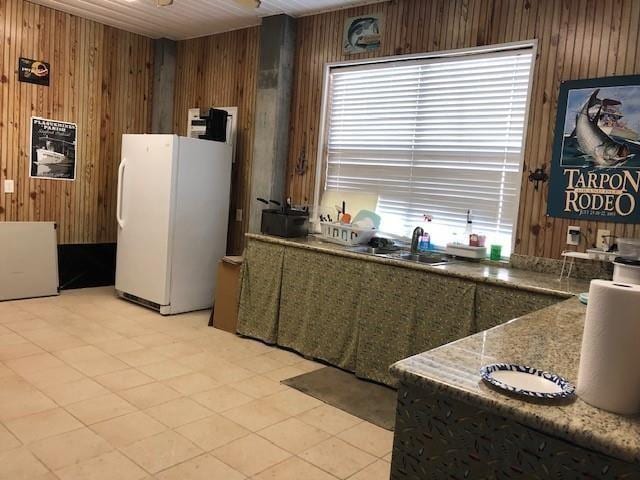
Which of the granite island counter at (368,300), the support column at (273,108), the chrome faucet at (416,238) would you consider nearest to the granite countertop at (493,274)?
the granite island counter at (368,300)

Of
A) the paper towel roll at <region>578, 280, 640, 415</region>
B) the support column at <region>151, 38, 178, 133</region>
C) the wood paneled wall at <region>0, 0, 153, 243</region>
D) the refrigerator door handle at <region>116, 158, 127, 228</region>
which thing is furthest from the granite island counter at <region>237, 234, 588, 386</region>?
the support column at <region>151, 38, 178, 133</region>

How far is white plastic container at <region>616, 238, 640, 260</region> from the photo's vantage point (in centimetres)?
303

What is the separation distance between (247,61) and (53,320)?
310cm

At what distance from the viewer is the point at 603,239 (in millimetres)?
3264

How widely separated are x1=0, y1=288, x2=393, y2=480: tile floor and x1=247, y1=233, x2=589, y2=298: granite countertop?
0.91 m

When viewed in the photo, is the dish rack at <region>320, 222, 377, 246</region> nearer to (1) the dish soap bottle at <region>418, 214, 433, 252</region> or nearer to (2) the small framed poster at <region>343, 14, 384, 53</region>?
(1) the dish soap bottle at <region>418, 214, 433, 252</region>

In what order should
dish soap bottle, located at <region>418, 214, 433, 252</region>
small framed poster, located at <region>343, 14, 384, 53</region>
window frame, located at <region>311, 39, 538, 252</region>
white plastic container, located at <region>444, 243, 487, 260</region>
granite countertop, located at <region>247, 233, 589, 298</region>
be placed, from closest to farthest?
1. granite countertop, located at <region>247, 233, 589, 298</region>
2. window frame, located at <region>311, 39, 538, 252</region>
3. white plastic container, located at <region>444, 243, 487, 260</region>
4. dish soap bottle, located at <region>418, 214, 433, 252</region>
5. small framed poster, located at <region>343, 14, 384, 53</region>

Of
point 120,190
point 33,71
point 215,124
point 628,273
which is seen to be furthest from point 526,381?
point 33,71

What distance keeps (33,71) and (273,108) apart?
8.09 ft

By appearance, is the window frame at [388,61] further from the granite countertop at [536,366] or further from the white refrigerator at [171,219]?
the granite countertop at [536,366]

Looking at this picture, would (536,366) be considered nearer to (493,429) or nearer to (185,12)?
(493,429)

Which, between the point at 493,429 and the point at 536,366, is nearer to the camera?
the point at 493,429

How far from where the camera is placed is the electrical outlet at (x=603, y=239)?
3.24 meters

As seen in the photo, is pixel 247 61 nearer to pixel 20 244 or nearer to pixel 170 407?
pixel 20 244
